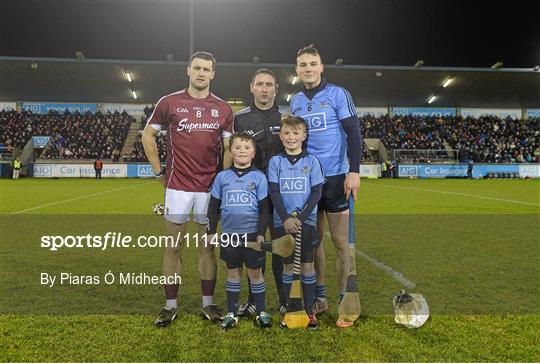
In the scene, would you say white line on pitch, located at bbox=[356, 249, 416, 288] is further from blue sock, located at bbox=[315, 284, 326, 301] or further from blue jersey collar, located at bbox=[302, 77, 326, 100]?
blue jersey collar, located at bbox=[302, 77, 326, 100]

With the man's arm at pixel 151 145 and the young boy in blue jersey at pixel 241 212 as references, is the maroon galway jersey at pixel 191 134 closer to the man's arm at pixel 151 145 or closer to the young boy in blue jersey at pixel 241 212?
the man's arm at pixel 151 145

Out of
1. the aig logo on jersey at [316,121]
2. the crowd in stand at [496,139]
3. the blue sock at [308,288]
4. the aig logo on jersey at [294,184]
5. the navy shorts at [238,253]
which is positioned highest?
the crowd in stand at [496,139]

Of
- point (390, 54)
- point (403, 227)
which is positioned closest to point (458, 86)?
point (390, 54)

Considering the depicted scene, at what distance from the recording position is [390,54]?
32.9 meters

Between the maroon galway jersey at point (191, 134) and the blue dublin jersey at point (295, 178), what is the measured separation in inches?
22.2

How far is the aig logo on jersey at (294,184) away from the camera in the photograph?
3475 mm

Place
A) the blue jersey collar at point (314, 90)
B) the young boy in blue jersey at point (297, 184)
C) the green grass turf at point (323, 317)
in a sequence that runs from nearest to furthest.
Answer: the green grass turf at point (323, 317)
the young boy in blue jersey at point (297, 184)
the blue jersey collar at point (314, 90)

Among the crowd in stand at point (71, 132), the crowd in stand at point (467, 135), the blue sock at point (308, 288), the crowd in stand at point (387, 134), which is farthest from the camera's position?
the crowd in stand at point (467, 135)

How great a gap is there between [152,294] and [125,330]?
3.24 feet

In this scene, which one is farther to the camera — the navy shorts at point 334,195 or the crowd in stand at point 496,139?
the crowd in stand at point 496,139

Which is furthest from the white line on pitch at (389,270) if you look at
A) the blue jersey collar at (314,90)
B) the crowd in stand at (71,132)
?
the crowd in stand at (71,132)

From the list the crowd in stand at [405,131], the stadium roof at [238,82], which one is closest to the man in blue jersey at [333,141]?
the stadium roof at [238,82]

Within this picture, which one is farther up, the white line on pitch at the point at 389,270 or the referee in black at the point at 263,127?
the referee in black at the point at 263,127

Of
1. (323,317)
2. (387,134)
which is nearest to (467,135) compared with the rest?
(387,134)
